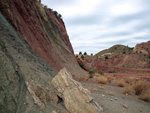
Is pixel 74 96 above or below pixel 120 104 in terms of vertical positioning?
above

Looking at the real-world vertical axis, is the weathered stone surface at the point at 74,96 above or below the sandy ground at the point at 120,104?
above

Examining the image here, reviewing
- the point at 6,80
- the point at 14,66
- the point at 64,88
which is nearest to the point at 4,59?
the point at 14,66

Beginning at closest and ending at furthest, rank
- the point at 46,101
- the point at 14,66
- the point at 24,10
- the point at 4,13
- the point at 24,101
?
the point at 24,101 < the point at 46,101 < the point at 14,66 < the point at 4,13 < the point at 24,10

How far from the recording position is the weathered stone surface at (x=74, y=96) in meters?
3.42

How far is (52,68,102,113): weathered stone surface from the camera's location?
3424 millimetres

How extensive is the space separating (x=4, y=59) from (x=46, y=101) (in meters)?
1.87

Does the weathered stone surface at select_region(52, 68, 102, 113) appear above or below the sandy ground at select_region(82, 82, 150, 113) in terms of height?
above

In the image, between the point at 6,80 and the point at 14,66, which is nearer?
the point at 6,80

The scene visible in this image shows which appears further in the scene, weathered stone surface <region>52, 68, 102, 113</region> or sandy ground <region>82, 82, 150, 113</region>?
sandy ground <region>82, 82, 150, 113</region>

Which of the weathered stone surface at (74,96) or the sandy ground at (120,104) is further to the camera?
the sandy ground at (120,104)

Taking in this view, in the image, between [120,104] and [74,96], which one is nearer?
[74,96]

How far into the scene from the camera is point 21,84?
3559 mm

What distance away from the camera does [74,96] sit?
364 centimetres

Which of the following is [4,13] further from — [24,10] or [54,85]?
[54,85]
